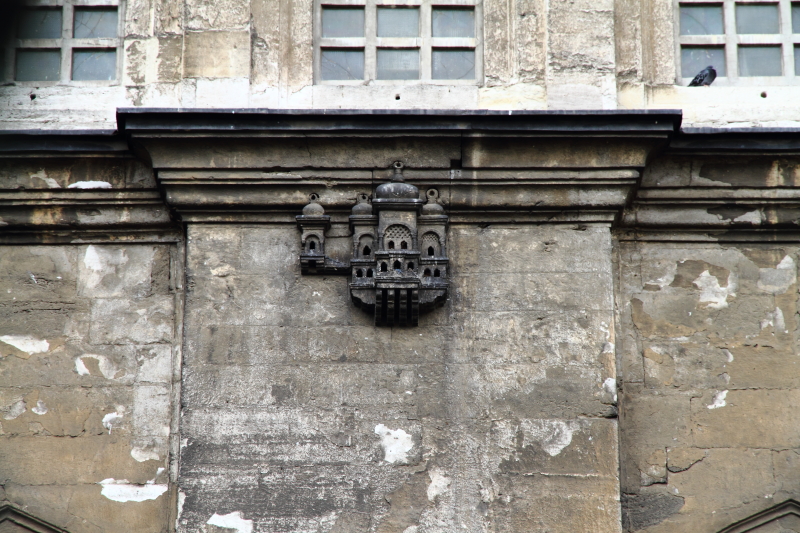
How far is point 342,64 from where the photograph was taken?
6105 mm

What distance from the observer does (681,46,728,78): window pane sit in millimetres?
6168

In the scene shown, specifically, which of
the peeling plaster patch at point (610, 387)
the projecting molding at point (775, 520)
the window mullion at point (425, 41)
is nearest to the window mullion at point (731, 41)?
the window mullion at point (425, 41)

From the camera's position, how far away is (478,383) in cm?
548

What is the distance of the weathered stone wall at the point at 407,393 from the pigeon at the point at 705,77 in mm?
1125

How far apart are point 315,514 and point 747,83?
363 cm

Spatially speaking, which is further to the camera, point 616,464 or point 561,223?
point 561,223

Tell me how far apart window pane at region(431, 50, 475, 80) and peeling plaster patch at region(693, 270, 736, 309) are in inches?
71.7

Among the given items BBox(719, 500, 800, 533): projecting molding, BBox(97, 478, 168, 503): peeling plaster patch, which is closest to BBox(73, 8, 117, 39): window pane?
BBox(97, 478, 168, 503): peeling plaster patch

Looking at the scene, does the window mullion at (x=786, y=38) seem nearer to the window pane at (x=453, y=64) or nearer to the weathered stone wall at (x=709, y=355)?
the weathered stone wall at (x=709, y=355)

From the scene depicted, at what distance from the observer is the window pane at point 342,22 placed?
20.2ft

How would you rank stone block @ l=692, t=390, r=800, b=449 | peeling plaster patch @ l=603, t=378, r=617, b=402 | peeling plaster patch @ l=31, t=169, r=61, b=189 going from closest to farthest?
peeling plaster patch @ l=603, t=378, r=617, b=402, stone block @ l=692, t=390, r=800, b=449, peeling plaster patch @ l=31, t=169, r=61, b=189

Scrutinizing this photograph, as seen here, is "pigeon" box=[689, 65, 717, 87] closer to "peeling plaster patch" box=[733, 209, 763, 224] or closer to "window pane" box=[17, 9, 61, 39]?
"peeling plaster patch" box=[733, 209, 763, 224]

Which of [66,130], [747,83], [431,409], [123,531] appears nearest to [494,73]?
[747,83]

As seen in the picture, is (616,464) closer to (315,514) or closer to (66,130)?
(315,514)
